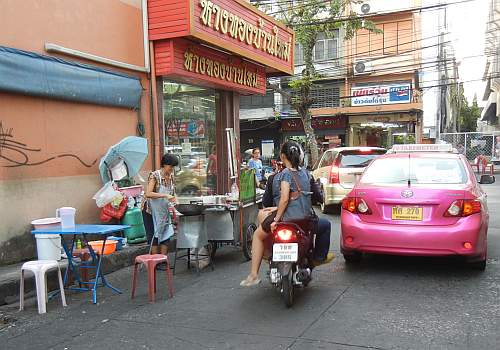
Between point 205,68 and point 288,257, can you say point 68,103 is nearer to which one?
point 205,68

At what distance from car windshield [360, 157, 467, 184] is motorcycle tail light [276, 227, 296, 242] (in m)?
1.93

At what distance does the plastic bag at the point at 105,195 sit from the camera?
7770 millimetres

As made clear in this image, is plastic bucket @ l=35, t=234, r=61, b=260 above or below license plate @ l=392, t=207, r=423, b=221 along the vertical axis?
below

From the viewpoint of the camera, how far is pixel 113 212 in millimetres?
7797

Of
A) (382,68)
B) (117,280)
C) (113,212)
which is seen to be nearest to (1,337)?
(117,280)

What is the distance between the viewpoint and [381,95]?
27484mm

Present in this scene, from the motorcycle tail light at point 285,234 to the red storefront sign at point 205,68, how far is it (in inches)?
209

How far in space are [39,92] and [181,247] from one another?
9.77 feet

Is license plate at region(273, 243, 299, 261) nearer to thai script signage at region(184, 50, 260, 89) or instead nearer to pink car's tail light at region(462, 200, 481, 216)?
pink car's tail light at region(462, 200, 481, 216)

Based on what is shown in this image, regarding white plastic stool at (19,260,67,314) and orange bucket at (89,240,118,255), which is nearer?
white plastic stool at (19,260,67,314)

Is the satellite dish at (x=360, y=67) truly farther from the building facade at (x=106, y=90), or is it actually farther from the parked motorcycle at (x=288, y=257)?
the parked motorcycle at (x=288, y=257)

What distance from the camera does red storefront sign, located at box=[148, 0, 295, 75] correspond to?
8.93 m

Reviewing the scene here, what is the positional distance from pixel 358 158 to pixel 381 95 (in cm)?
1732

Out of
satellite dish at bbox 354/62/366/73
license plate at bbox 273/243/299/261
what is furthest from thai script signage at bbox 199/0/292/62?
satellite dish at bbox 354/62/366/73
